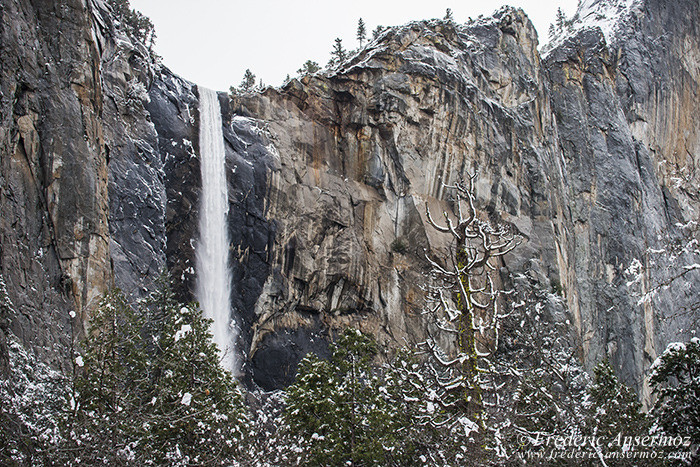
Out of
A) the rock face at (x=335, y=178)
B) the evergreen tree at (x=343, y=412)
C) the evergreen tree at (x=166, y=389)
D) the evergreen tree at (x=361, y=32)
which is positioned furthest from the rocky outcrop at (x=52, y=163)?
the evergreen tree at (x=361, y=32)

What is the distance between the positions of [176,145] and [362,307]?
13236 millimetres

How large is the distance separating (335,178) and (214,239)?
8.45 metres

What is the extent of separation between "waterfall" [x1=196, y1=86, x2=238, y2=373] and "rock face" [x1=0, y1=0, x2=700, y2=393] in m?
0.53

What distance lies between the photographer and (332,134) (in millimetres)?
36156

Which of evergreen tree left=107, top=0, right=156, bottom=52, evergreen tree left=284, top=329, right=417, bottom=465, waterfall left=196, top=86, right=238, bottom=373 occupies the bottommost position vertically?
evergreen tree left=284, top=329, right=417, bottom=465

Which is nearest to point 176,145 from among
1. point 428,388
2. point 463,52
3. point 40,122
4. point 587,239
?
point 40,122

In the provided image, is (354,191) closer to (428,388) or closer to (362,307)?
(362,307)

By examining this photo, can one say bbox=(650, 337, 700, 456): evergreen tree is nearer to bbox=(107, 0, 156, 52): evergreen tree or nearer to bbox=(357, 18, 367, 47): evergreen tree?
bbox=(107, 0, 156, 52): evergreen tree

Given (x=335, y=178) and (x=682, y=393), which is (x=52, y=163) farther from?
(x=682, y=393)

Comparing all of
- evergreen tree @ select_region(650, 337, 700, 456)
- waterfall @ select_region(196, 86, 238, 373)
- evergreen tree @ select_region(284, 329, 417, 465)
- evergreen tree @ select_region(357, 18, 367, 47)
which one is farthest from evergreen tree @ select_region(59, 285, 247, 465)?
evergreen tree @ select_region(357, 18, 367, 47)

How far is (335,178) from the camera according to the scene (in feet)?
114

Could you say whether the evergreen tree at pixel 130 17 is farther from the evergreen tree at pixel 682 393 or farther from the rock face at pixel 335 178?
the evergreen tree at pixel 682 393

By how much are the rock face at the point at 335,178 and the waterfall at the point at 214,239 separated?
525 mm

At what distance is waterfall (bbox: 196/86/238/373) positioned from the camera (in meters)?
28.4
